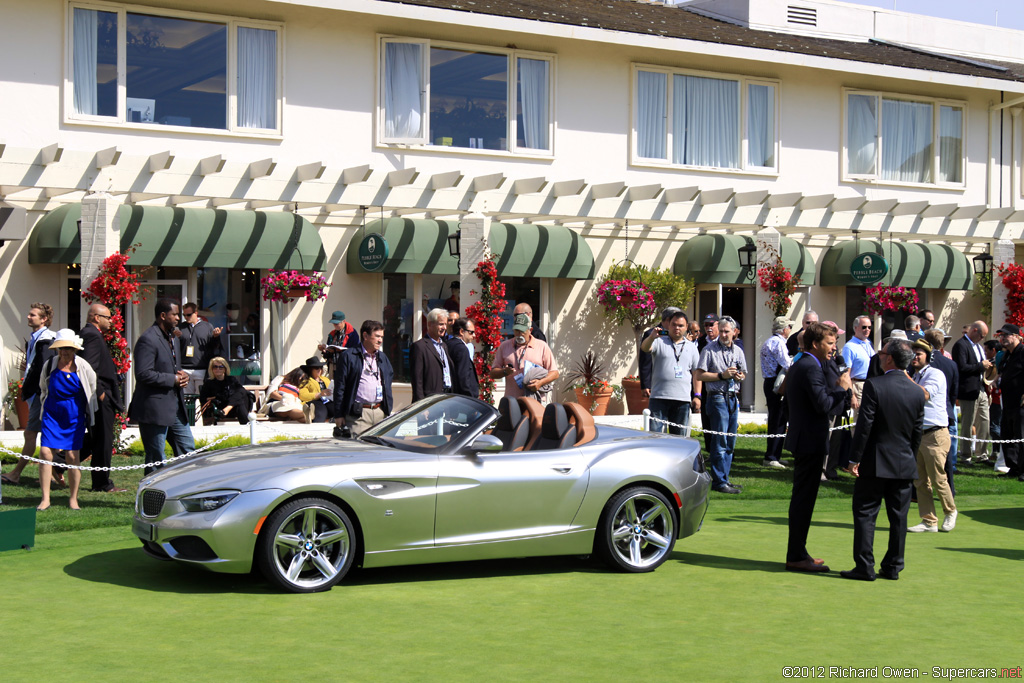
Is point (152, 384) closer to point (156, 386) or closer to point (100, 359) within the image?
point (156, 386)

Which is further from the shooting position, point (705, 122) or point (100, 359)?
point (705, 122)

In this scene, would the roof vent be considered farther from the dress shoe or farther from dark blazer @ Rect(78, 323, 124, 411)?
the dress shoe

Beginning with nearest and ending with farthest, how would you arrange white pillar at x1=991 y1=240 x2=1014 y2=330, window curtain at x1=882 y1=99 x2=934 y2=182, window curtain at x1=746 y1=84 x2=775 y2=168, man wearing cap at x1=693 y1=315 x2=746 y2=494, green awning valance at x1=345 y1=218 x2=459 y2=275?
man wearing cap at x1=693 y1=315 x2=746 y2=494 → green awning valance at x1=345 y1=218 x2=459 y2=275 → white pillar at x1=991 y1=240 x2=1014 y2=330 → window curtain at x1=746 y1=84 x2=775 y2=168 → window curtain at x1=882 y1=99 x2=934 y2=182

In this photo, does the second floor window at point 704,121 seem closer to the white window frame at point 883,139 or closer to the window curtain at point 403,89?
the white window frame at point 883,139

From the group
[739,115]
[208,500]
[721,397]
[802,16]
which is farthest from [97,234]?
[802,16]

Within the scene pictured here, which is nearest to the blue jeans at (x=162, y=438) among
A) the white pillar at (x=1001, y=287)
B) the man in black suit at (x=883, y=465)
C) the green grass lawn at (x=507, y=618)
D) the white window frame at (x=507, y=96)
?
the green grass lawn at (x=507, y=618)

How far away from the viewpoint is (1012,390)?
14867 millimetres

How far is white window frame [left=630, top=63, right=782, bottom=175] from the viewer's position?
2103cm

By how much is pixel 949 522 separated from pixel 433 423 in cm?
529

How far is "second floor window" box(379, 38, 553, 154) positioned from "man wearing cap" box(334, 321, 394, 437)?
890cm

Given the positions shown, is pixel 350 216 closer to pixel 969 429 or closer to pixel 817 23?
pixel 969 429

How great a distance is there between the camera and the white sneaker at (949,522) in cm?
1066

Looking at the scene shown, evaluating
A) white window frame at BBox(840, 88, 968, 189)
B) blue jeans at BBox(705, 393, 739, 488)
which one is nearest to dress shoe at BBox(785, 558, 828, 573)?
blue jeans at BBox(705, 393, 739, 488)

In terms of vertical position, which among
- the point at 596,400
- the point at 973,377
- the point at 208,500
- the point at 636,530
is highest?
the point at 973,377
